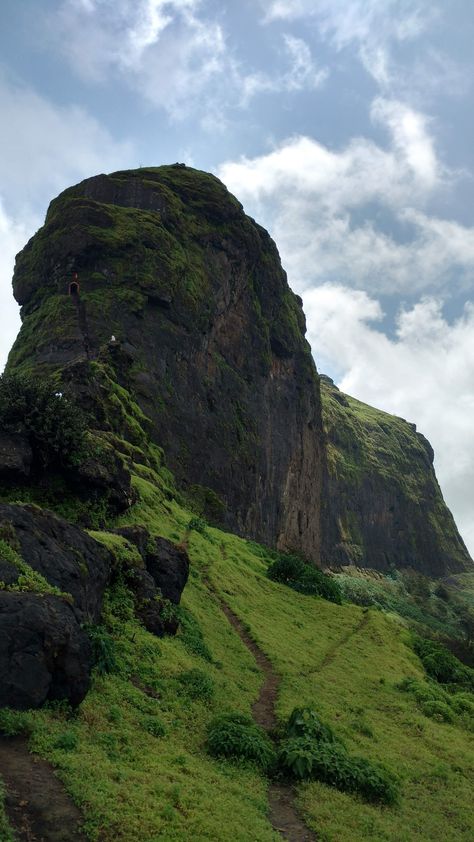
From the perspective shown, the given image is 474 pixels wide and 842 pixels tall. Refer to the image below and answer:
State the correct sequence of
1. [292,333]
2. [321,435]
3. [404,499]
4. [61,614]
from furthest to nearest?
1. [404,499]
2. [321,435]
3. [292,333]
4. [61,614]

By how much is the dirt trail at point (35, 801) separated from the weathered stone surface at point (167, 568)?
11527 millimetres

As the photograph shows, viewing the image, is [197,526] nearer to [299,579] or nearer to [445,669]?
[299,579]

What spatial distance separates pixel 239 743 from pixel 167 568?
880 cm

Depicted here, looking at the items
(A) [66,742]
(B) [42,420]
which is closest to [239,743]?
(A) [66,742]

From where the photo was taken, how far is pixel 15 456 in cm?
2095

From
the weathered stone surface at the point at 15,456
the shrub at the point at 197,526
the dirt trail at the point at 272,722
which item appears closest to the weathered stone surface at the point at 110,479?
the weathered stone surface at the point at 15,456

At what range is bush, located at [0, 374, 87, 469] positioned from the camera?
71.3ft

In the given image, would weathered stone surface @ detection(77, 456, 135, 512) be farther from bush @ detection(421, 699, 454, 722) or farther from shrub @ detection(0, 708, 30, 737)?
bush @ detection(421, 699, 454, 722)

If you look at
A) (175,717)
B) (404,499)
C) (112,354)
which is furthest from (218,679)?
(404,499)

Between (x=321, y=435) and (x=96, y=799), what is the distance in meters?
107

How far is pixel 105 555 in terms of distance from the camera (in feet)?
57.2

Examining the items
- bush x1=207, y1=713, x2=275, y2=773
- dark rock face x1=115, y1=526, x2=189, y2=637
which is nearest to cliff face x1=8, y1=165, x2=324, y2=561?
dark rock face x1=115, y1=526, x2=189, y2=637

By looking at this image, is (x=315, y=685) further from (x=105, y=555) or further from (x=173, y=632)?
(x=105, y=555)

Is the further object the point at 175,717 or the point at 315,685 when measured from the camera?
the point at 315,685
